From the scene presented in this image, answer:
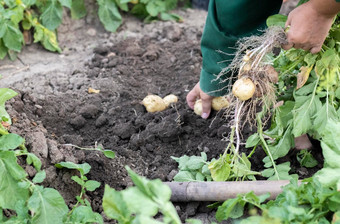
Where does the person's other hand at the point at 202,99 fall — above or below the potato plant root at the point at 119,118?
above

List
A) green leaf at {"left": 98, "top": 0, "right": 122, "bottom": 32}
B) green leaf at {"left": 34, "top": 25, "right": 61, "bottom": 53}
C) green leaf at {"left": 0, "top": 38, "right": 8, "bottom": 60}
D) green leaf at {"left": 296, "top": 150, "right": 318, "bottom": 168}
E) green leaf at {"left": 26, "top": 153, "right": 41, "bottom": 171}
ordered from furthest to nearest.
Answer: green leaf at {"left": 98, "top": 0, "right": 122, "bottom": 32}, green leaf at {"left": 34, "top": 25, "right": 61, "bottom": 53}, green leaf at {"left": 0, "top": 38, "right": 8, "bottom": 60}, green leaf at {"left": 296, "top": 150, "right": 318, "bottom": 168}, green leaf at {"left": 26, "top": 153, "right": 41, "bottom": 171}

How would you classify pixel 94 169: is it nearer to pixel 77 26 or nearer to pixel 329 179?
pixel 329 179

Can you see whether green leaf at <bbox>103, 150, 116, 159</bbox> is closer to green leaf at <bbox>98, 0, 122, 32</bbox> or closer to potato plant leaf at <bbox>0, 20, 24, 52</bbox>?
potato plant leaf at <bbox>0, 20, 24, 52</bbox>

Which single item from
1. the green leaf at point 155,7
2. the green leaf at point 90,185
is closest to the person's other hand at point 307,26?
the green leaf at point 90,185

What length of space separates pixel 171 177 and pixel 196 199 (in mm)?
290

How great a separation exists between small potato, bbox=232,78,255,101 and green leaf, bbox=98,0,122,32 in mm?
2420

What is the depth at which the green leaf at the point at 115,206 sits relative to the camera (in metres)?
1.79

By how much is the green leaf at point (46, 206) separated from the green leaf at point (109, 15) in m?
2.67

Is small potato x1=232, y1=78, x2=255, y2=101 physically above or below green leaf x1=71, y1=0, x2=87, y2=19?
above

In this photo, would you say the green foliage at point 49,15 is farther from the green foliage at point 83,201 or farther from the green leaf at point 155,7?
the green foliage at point 83,201

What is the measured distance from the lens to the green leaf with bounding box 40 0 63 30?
4.27 meters

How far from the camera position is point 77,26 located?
4711 millimetres

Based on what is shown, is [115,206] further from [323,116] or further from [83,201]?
Answer: [323,116]

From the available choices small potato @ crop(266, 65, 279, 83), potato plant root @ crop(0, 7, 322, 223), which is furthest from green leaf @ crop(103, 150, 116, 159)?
small potato @ crop(266, 65, 279, 83)
